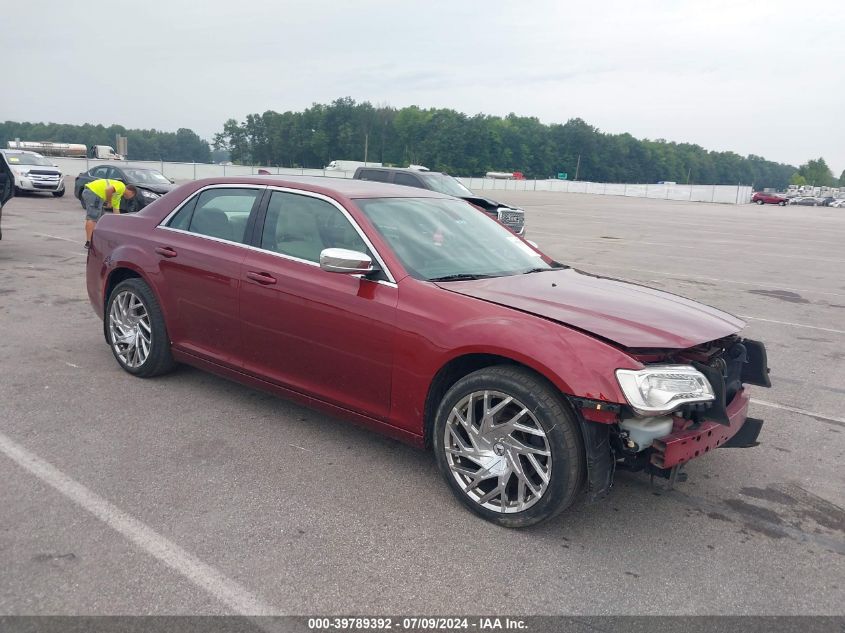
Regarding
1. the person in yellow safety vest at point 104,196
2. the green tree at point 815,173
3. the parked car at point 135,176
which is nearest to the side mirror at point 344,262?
the person in yellow safety vest at point 104,196

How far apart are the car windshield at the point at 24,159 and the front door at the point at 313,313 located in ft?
81.2

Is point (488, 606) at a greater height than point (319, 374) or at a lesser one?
lesser

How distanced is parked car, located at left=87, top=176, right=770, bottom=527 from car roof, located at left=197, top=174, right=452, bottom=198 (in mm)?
20

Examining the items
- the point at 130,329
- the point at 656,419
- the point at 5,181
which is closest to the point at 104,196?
the point at 5,181

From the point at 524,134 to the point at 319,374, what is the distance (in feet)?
492

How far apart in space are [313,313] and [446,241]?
0.94 metres

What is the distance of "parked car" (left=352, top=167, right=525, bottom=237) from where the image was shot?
15531 millimetres

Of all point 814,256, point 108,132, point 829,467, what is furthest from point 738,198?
point 108,132

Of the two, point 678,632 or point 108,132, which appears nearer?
point 678,632

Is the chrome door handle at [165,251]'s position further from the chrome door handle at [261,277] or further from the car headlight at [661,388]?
the car headlight at [661,388]

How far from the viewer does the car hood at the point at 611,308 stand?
336cm

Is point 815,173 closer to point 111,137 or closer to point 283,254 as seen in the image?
point 111,137

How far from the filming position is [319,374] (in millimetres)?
4145

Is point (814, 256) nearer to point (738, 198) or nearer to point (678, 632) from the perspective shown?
point (678, 632)
